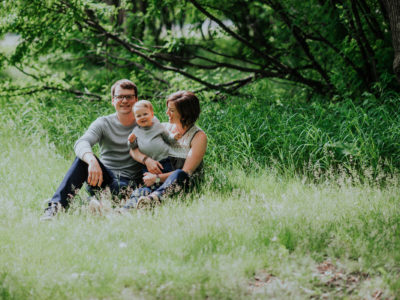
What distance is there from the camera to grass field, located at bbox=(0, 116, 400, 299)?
285cm

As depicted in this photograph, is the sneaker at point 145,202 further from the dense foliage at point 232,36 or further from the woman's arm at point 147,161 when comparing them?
the dense foliage at point 232,36

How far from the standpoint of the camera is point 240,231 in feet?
11.5

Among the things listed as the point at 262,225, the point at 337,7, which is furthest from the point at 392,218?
the point at 337,7

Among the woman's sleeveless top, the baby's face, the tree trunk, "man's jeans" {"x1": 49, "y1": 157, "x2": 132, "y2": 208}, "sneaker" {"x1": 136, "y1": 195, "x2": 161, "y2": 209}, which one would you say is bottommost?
"sneaker" {"x1": 136, "y1": 195, "x2": 161, "y2": 209}

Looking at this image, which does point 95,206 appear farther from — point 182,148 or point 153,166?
point 182,148

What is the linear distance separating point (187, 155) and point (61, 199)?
126 centimetres

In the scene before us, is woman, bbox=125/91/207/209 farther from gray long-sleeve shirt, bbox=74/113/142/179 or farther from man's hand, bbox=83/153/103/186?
man's hand, bbox=83/153/103/186

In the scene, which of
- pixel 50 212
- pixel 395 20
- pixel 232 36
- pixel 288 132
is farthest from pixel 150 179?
pixel 232 36

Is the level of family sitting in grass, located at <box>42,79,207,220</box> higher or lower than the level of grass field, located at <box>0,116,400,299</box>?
higher

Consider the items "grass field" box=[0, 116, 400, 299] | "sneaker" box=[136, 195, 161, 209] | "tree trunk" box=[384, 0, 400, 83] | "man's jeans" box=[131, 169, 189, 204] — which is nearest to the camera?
"grass field" box=[0, 116, 400, 299]

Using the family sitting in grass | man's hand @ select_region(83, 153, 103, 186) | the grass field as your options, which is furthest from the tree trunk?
man's hand @ select_region(83, 153, 103, 186)

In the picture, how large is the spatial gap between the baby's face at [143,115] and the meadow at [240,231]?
2.70ft

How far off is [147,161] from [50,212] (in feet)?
3.32

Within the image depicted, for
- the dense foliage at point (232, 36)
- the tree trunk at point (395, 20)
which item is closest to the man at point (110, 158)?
the dense foliage at point (232, 36)
